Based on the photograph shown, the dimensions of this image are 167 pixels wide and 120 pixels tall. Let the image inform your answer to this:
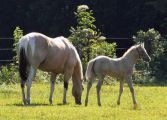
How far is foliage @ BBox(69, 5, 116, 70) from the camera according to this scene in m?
28.9

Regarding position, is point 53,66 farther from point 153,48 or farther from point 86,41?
point 153,48

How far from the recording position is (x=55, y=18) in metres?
50.3

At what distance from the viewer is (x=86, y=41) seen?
29672 millimetres

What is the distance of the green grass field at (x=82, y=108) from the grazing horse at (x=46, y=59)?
0.65m

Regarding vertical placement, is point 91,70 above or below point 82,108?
above

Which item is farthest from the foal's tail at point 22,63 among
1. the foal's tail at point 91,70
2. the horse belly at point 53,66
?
the foal's tail at point 91,70

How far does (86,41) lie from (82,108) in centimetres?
1427

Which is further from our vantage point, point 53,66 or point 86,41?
point 86,41

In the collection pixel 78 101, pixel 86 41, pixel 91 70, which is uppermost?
pixel 86 41

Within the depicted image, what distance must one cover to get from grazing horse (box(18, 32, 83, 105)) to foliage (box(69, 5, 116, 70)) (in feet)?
32.2

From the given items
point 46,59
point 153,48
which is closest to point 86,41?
point 153,48

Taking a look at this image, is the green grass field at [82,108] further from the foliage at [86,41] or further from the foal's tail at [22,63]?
the foliage at [86,41]

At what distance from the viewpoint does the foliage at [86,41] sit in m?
28.9

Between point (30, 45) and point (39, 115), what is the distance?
3227mm
